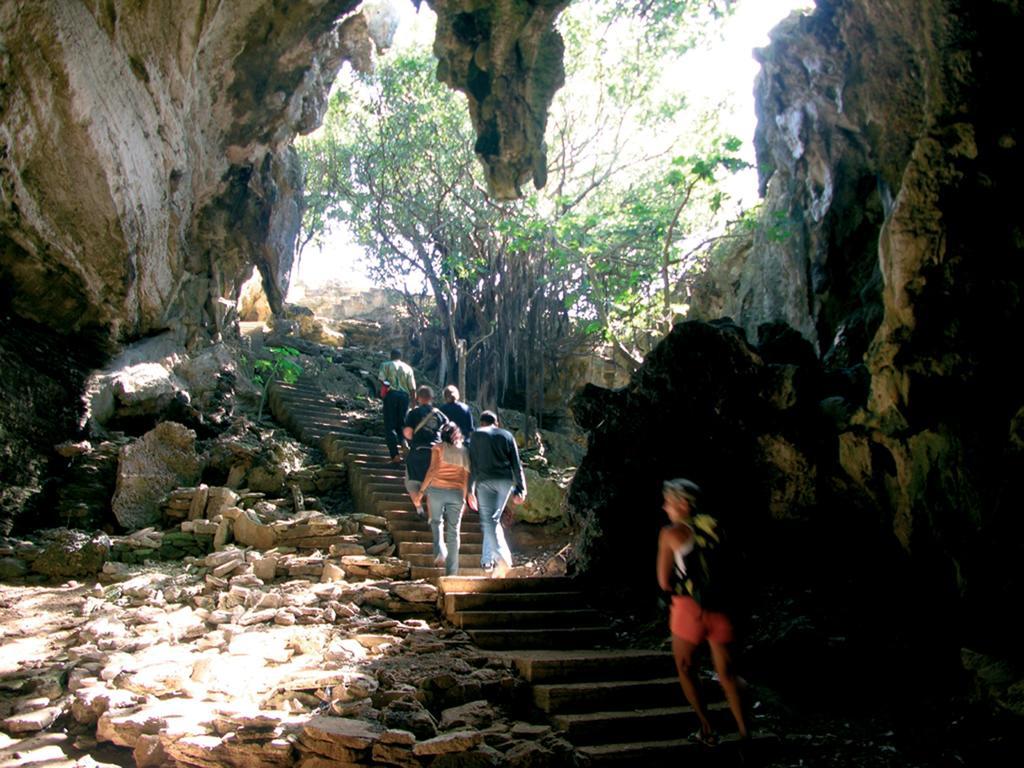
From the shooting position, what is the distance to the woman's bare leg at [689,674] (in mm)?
4043

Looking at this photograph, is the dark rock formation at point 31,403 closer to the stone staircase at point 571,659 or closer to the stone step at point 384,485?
the stone step at point 384,485

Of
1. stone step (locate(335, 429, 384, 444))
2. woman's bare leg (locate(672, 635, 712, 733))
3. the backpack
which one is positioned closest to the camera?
the backpack

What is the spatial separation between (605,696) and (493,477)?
265cm

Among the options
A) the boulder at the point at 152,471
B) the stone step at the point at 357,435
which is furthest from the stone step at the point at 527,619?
the stone step at the point at 357,435

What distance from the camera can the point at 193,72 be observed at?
32.9ft

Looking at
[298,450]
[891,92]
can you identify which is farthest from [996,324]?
[298,450]

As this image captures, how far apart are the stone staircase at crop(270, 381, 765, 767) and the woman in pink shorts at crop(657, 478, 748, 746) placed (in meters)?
0.50

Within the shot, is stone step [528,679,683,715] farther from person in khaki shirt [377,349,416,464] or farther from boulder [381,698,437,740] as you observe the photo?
person in khaki shirt [377,349,416,464]

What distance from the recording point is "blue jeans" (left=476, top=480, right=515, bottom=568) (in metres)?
7.05

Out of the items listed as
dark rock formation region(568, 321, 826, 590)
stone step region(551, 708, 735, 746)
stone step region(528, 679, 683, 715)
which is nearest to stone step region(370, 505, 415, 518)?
dark rock formation region(568, 321, 826, 590)

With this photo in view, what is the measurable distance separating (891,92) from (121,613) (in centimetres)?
833

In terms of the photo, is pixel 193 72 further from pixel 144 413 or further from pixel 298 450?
pixel 298 450

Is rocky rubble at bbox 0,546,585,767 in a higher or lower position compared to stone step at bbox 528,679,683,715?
higher

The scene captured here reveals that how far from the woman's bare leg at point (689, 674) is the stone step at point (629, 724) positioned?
21cm
